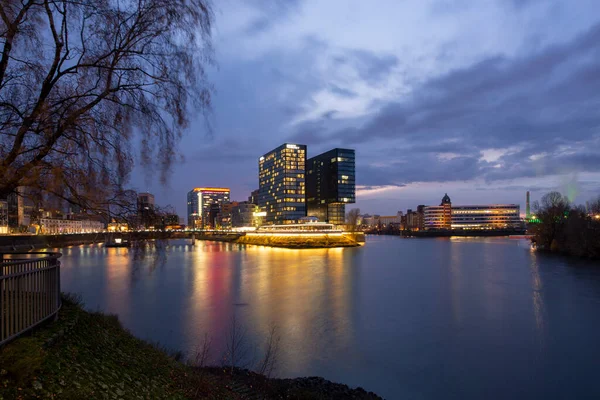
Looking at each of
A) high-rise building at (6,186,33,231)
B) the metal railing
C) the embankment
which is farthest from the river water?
the embankment

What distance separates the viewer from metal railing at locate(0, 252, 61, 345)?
6043 mm

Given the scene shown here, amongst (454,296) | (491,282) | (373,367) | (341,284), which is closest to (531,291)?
(491,282)

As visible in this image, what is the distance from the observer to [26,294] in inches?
269

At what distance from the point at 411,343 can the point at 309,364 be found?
21.9ft

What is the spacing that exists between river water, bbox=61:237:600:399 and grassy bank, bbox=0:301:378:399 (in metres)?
1.64

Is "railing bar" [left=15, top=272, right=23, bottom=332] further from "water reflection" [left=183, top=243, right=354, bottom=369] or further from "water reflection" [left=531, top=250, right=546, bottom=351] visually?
"water reflection" [left=531, top=250, right=546, bottom=351]

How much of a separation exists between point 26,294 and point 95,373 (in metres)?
1.99

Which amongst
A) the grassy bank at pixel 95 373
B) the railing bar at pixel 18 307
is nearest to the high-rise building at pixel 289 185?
the grassy bank at pixel 95 373

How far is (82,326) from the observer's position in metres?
8.49

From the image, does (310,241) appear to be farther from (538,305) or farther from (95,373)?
(95,373)

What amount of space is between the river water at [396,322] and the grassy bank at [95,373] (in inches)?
64.5

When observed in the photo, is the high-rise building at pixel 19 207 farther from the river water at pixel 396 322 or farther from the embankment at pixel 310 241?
the embankment at pixel 310 241

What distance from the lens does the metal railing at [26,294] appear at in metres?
6.04

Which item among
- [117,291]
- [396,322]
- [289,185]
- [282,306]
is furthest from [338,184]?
[396,322]
